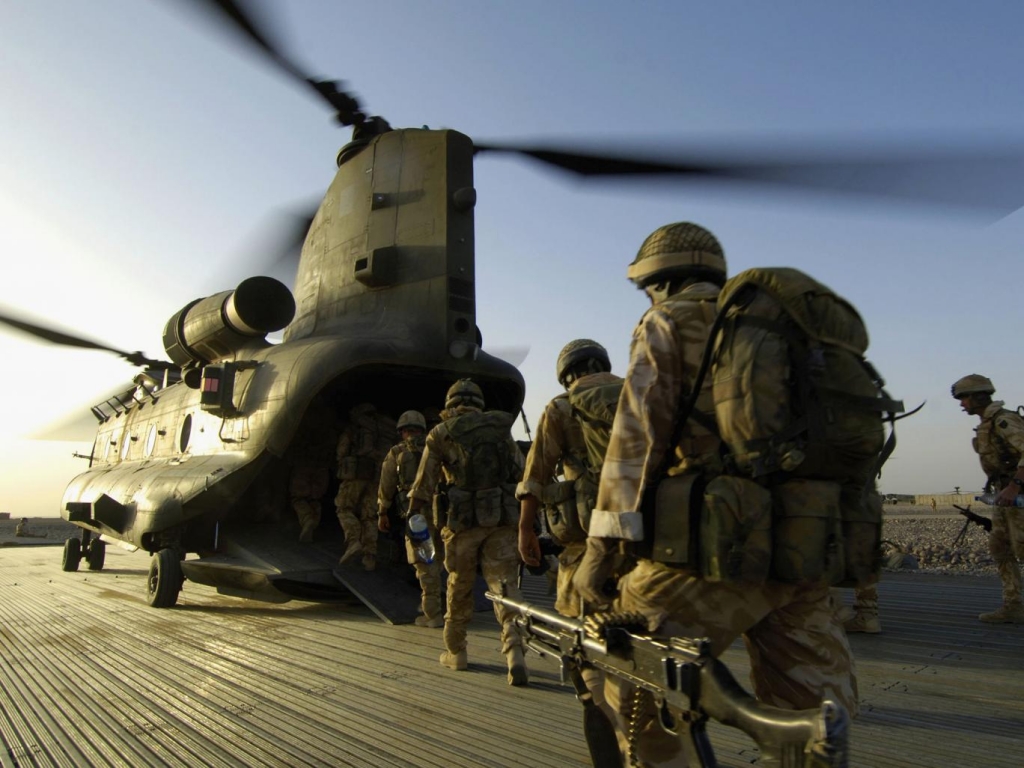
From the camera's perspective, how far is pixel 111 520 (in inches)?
328

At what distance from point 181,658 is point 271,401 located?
2.72 meters

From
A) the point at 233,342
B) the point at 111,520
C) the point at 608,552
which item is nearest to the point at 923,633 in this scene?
the point at 608,552

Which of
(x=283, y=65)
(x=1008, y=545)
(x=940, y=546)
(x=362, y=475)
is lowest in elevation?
(x=1008, y=545)

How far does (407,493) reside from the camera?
6.26 metres

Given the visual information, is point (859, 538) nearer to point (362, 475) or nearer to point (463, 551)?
point (463, 551)

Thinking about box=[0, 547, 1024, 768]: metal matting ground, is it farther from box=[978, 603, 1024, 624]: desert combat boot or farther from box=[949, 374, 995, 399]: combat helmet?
box=[949, 374, 995, 399]: combat helmet

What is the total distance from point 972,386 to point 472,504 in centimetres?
400

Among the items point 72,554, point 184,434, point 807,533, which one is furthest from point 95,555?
point 807,533

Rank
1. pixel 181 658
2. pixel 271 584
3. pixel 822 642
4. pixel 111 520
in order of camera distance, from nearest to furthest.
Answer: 1. pixel 822 642
2. pixel 181 658
3. pixel 271 584
4. pixel 111 520

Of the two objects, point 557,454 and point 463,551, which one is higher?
point 557,454

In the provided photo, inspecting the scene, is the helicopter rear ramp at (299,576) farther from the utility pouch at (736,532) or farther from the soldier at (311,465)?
the utility pouch at (736,532)

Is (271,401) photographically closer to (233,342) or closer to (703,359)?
(233,342)

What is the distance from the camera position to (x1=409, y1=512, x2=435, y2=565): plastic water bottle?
5582 mm

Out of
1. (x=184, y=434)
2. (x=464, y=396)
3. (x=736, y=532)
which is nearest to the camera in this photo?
(x=736, y=532)
